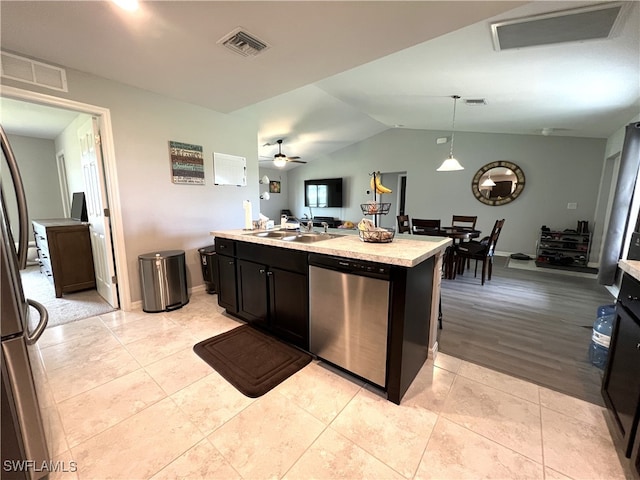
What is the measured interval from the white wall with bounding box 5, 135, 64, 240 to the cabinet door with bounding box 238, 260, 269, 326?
5.05 metres

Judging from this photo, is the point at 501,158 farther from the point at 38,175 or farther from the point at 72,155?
the point at 38,175

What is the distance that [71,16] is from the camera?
1.63 meters

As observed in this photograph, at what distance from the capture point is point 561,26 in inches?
73.2

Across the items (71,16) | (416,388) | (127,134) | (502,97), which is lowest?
(416,388)

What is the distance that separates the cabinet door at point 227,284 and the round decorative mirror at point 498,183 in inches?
228

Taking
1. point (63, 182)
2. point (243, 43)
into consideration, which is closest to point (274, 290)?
point (243, 43)

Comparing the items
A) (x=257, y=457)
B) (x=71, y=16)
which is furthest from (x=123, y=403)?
(x=71, y=16)

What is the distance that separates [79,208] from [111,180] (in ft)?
6.18

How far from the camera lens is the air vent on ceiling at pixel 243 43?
71.2 inches

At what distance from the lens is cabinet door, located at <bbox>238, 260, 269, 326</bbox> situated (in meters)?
2.25

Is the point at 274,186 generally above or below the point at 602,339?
above

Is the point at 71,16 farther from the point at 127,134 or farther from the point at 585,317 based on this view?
the point at 585,317

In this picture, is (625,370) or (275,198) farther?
(275,198)

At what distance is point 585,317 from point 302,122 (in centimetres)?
540
